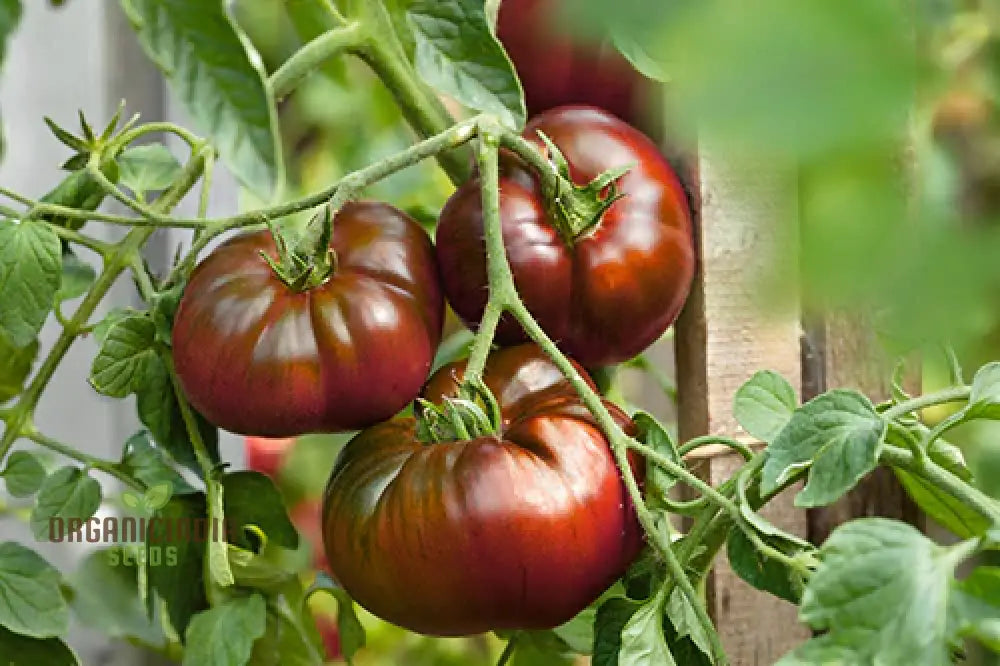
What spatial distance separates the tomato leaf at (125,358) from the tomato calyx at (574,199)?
23 cm

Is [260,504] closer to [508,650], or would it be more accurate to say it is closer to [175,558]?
[175,558]

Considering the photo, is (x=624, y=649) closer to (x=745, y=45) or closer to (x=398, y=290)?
(x=398, y=290)

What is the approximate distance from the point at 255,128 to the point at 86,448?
80cm

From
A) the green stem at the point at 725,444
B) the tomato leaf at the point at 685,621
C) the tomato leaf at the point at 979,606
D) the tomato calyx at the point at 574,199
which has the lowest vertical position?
the tomato leaf at the point at 685,621

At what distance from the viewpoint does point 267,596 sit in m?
0.70

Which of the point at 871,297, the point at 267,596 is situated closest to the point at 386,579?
the point at 267,596

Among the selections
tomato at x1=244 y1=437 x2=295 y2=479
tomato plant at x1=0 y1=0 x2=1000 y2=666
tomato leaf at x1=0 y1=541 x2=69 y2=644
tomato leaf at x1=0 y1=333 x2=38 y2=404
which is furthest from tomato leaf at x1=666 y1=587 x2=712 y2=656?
tomato at x1=244 y1=437 x2=295 y2=479

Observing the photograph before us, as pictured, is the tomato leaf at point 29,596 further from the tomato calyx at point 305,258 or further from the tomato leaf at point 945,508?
the tomato leaf at point 945,508

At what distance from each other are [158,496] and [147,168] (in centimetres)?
20

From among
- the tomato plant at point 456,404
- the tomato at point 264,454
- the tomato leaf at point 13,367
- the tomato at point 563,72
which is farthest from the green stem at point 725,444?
the tomato at point 264,454

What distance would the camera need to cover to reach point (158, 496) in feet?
2.19

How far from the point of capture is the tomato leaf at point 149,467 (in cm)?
68

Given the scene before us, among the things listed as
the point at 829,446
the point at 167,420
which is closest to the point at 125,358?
the point at 167,420

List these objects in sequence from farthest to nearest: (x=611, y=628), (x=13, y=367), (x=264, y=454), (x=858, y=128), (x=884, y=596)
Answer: (x=264, y=454), (x=13, y=367), (x=611, y=628), (x=884, y=596), (x=858, y=128)
